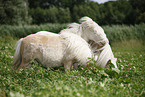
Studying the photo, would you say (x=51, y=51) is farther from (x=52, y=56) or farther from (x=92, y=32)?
(x=92, y=32)

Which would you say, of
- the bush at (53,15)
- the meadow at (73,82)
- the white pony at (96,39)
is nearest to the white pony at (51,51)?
the meadow at (73,82)

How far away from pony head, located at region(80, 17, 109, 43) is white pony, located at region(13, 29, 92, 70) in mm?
292

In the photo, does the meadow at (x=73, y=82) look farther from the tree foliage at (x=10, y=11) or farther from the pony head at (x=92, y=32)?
the tree foliage at (x=10, y=11)

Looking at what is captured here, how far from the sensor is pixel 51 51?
2525mm

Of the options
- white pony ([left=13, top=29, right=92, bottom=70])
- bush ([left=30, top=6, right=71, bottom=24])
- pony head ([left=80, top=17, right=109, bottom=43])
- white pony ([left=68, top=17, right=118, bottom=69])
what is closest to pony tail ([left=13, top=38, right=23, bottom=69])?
white pony ([left=13, top=29, right=92, bottom=70])

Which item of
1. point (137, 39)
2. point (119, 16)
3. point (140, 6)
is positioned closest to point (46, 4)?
point (119, 16)

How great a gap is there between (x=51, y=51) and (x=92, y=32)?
96 cm

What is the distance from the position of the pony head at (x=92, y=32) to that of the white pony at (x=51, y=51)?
0.29 meters

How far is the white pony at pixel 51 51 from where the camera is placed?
2521 millimetres

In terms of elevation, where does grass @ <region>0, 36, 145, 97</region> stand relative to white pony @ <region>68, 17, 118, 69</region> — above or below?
below

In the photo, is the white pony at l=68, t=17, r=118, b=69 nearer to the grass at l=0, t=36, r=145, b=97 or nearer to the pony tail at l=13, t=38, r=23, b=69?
the grass at l=0, t=36, r=145, b=97

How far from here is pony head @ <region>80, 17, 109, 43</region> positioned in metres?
2.85

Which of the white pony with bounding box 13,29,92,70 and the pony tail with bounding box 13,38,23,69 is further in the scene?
the pony tail with bounding box 13,38,23,69

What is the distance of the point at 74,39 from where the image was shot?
276 centimetres
